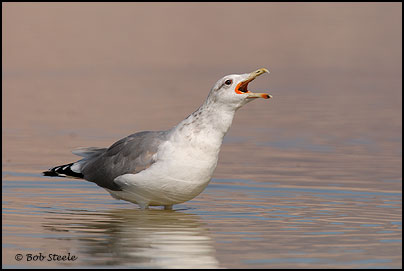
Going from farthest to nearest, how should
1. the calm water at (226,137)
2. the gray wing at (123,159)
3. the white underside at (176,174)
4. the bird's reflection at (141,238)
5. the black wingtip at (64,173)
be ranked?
the black wingtip at (64,173), the gray wing at (123,159), the white underside at (176,174), the calm water at (226,137), the bird's reflection at (141,238)

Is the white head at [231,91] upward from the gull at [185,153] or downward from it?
upward

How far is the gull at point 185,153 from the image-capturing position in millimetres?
10219

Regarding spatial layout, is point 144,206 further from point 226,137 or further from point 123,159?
point 226,137

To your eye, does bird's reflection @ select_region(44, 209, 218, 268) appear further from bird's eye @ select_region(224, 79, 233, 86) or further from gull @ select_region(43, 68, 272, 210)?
bird's eye @ select_region(224, 79, 233, 86)

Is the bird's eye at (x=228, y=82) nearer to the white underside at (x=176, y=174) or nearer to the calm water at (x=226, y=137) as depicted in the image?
the white underside at (x=176, y=174)

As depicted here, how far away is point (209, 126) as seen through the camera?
33.9 feet

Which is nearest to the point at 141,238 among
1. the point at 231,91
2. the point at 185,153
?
the point at 185,153

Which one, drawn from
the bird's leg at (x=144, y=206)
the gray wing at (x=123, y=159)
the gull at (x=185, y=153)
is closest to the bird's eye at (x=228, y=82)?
the gull at (x=185, y=153)

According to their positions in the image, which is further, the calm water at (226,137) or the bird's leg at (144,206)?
the bird's leg at (144,206)

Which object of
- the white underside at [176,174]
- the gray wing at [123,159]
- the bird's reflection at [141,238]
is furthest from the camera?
the gray wing at [123,159]

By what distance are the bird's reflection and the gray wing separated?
401 mm

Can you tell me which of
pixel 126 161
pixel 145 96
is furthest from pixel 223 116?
pixel 145 96

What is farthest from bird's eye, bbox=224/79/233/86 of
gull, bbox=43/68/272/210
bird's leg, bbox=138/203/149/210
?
bird's leg, bbox=138/203/149/210

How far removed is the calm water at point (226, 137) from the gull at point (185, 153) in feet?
1.13
